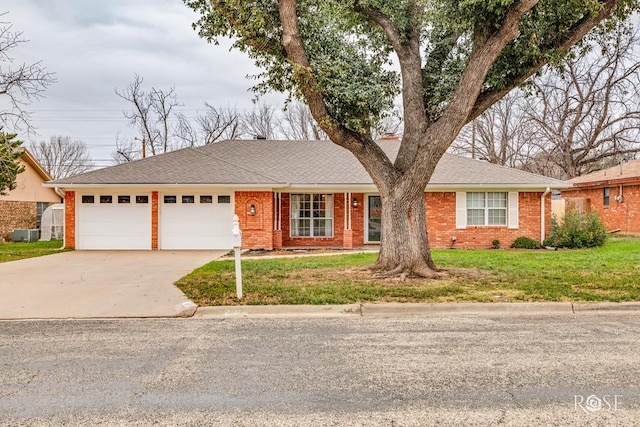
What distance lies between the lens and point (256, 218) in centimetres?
1700

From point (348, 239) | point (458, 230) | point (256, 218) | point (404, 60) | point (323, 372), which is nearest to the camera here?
point (323, 372)

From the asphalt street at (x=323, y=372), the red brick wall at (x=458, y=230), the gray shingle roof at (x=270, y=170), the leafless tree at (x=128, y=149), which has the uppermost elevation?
the leafless tree at (x=128, y=149)

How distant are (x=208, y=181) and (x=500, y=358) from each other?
44.3 feet

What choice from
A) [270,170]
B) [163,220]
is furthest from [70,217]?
[270,170]

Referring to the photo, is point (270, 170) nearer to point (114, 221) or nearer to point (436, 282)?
point (114, 221)

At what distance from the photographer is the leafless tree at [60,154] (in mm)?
48469

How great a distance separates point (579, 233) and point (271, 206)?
11787 millimetres

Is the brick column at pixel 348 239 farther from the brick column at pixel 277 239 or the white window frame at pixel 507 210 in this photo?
the white window frame at pixel 507 210

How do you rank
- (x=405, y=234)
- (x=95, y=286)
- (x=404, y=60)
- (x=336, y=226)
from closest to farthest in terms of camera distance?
(x=95, y=286) < (x=405, y=234) < (x=404, y=60) < (x=336, y=226)

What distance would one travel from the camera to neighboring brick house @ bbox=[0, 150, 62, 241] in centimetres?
2344

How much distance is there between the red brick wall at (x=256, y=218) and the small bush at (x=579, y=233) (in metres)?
10.8

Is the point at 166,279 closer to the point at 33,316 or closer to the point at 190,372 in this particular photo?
the point at 33,316

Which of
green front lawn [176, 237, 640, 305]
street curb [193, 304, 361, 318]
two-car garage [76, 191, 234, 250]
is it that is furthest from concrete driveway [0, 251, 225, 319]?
two-car garage [76, 191, 234, 250]

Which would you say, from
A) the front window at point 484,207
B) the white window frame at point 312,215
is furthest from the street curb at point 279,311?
the front window at point 484,207
